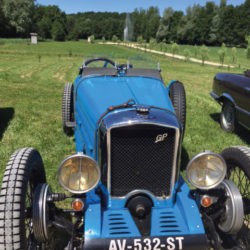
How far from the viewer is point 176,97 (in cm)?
504

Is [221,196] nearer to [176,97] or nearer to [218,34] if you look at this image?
[176,97]

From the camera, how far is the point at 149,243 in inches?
106

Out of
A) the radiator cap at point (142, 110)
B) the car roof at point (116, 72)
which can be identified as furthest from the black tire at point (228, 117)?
the radiator cap at point (142, 110)

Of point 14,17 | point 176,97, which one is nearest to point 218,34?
point 14,17

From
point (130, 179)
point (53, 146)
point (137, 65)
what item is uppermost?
point (137, 65)

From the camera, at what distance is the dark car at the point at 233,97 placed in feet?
21.8

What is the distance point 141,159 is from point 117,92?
3.55ft

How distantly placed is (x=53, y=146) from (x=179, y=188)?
3.39 m

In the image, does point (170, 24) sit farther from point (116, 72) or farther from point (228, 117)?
point (116, 72)

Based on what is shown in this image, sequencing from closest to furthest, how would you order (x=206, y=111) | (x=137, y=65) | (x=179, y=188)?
(x=179, y=188) < (x=137, y=65) < (x=206, y=111)

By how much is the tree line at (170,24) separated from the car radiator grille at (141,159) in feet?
207

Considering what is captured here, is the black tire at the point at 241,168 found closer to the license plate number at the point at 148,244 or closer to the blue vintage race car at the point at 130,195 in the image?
the blue vintage race car at the point at 130,195

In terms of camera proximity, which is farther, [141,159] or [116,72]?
[116,72]

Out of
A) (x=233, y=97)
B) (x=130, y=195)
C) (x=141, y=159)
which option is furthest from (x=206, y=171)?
(x=233, y=97)
